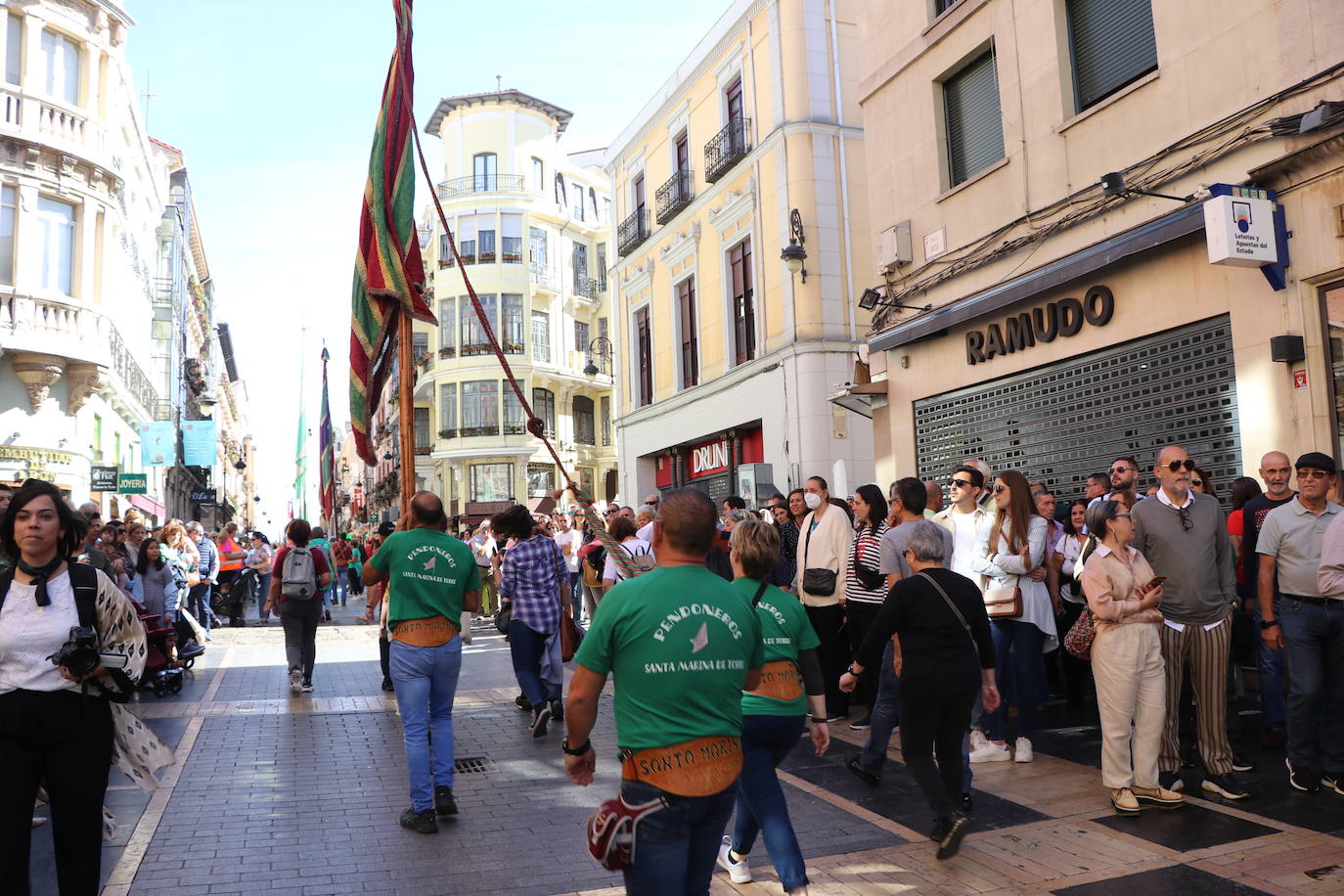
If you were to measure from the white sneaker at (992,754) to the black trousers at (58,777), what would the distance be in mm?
5374

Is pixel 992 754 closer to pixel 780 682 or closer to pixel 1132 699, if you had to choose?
pixel 1132 699

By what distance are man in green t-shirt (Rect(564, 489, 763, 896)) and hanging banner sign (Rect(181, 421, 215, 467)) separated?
45329mm

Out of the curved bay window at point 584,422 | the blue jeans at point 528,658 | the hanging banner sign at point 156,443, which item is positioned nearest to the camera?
the blue jeans at point 528,658

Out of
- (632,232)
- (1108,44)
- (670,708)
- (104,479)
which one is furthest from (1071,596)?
(104,479)

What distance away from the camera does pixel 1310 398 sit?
27.8 ft

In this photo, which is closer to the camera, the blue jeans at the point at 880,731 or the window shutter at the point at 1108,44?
the blue jeans at the point at 880,731

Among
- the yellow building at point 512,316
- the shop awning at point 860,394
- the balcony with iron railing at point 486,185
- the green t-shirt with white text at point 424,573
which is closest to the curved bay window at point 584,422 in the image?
the yellow building at point 512,316

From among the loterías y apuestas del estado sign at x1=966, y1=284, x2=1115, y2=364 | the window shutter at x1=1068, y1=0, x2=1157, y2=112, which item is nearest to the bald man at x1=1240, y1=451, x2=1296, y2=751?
the loterías y apuestas del estado sign at x1=966, y1=284, x2=1115, y2=364

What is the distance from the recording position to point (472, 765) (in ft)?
25.5

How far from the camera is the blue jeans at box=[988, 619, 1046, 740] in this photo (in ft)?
24.0

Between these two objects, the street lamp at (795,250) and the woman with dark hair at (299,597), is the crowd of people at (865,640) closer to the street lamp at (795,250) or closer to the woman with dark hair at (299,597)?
the woman with dark hair at (299,597)

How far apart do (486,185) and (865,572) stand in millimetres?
38935

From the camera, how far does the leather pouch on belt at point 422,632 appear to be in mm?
6305

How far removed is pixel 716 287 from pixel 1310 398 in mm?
15220
